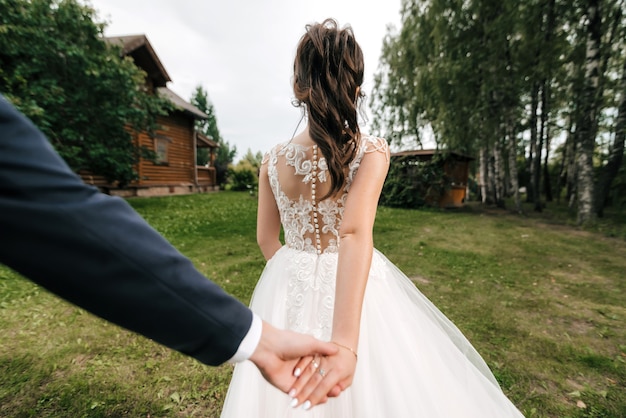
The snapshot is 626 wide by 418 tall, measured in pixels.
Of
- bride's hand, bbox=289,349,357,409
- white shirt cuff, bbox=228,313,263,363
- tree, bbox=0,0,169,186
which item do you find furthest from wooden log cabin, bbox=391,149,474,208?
white shirt cuff, bbox=228,313,263,363

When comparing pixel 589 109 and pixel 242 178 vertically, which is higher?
pixel 589 109

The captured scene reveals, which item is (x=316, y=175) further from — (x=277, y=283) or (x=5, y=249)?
(x=5, y=249)

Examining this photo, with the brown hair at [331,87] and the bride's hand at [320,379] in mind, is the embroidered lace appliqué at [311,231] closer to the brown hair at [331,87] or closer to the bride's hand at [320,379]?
the brown hair at [331,87]

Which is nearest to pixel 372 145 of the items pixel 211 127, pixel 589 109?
pixel 589 109

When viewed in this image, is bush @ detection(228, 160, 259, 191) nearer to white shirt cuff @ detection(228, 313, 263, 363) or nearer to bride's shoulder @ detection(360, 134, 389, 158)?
bride's shoulder @ detection(360, 134, 389, 158)

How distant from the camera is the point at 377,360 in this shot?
1629 mm

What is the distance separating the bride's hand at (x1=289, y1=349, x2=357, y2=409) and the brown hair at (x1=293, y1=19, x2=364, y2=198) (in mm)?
869

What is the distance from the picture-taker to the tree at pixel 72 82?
10.4m

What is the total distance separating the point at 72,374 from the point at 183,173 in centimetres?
1944

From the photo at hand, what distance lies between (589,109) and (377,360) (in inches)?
510

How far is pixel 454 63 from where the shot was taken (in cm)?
1240

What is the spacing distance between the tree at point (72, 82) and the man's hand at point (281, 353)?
1198 centimetres

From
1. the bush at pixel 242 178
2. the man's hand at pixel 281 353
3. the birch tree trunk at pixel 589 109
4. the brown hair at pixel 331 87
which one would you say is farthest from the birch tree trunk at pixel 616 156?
the bush at pixel 242 178

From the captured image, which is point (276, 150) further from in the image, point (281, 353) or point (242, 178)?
point (242, 178)
